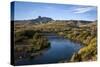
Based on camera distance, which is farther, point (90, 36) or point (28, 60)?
point (90, 36)

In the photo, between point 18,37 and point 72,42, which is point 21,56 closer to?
point 18,37

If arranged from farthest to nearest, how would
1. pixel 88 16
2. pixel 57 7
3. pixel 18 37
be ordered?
1. pixel 88 16
2. pixel 57 7
3. pixel 18 37

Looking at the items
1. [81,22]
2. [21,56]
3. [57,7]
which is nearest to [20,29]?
[21,56]

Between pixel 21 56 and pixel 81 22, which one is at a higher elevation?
pixel 81 22

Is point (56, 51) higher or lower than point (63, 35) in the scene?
lower

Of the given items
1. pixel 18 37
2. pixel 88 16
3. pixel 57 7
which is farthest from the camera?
pixel 88 16

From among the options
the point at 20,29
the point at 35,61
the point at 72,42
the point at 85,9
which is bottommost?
the point at 35,61
